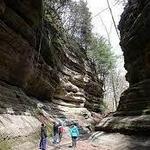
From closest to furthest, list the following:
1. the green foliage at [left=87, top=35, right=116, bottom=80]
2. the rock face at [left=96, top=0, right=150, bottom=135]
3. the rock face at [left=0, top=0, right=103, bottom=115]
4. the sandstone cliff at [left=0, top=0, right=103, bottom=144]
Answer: the rock face at [left=96, top=0, right=150, bottom=135], the sandstone cliff at [left=0, top=0, right=103, bottom=144], the rock face at [left=0, top=0, right=103, bottom=115], the green foliage at [left=87, top=35, right=116, bottom=80]

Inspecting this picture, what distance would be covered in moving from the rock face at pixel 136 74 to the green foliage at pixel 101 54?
1054 inches

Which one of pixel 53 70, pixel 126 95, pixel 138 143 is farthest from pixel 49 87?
pixel 138 143

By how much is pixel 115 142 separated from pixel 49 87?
44.4 ft

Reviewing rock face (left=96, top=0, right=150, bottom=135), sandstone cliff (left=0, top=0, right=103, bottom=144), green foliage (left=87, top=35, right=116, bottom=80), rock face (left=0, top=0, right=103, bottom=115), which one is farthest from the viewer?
green foliage (left=87, top=35, right=116, bottom=80)

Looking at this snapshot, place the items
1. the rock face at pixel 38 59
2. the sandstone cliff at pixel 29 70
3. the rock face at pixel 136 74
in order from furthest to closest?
the rock face at pixel 38 59, the sandstone cliff at pixel 29 70, the rock face at pixel 136 74

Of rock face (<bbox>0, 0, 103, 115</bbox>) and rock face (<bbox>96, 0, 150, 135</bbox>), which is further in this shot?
rock face (<bbox>0, 0, 103, 115</bbox>)

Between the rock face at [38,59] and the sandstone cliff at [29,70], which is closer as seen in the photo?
the sandstone cliff at [29,70]

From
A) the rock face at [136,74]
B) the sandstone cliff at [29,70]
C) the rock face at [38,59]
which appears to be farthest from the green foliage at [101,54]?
the rock face at [136,74]

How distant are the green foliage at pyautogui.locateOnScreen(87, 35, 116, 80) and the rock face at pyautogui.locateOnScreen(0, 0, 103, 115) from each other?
870cm

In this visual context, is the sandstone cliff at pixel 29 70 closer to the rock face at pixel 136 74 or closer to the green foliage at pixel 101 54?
the rock face at pixel 136 74

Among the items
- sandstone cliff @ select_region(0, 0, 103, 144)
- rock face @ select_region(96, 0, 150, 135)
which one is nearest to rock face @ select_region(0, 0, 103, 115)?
sandstone cliff @ select_region(0, 0, 103, 144)

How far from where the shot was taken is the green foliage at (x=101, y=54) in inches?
1850

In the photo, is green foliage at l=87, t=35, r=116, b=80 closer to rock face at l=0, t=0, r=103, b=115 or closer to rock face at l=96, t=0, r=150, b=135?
rock face at l=0, t=0, r=103, b=115

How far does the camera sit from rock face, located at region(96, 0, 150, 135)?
13062mm
